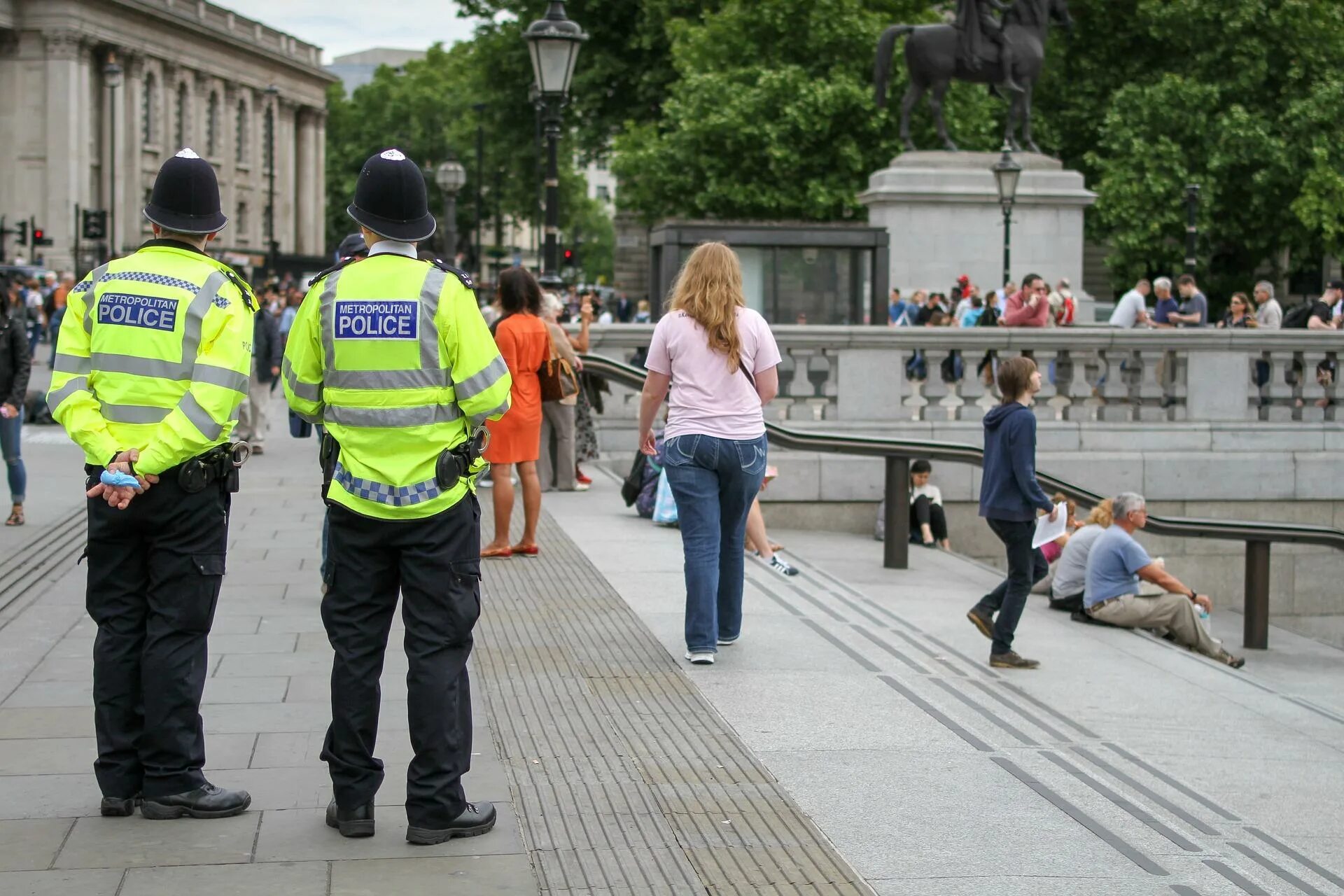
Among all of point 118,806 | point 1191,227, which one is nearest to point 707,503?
point 118,806

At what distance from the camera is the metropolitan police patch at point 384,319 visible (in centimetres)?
501

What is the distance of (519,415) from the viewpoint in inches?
423

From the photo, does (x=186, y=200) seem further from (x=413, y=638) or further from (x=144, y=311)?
(x=413, y=638)

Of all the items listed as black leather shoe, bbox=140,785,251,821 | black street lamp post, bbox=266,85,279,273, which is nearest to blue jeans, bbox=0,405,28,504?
black leather shoe, bbox=140,785,251,821

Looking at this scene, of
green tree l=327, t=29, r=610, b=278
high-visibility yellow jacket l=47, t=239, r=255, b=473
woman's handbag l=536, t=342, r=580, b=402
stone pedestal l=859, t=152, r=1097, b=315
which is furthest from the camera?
green tree l=327, t=29, r=610, b=278

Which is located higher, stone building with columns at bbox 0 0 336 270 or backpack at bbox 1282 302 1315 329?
stone building with columns at bbox 0 0 336 270

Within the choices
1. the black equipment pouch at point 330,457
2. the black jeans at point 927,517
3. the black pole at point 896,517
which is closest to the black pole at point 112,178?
the black jeans at point 927,517

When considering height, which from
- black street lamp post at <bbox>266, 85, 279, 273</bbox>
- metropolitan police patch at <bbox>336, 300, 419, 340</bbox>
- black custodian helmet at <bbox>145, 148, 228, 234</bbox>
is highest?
black street lamp post at <bbox>266, 85, 279, 273</bbox>

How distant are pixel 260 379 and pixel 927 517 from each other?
24.6 ft

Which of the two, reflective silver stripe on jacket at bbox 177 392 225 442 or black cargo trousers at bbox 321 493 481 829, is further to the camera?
reflective silver stripe on jacket at bbox 177 392 225 442

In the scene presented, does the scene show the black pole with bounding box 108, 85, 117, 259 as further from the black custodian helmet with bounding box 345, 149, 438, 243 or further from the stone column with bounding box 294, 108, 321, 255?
the black custodian helmet with bounding box 345, 149, 438, 243

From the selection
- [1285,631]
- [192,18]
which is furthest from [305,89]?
[1285,631]

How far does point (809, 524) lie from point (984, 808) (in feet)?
32.3

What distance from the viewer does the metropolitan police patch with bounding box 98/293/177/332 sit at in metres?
5.22
